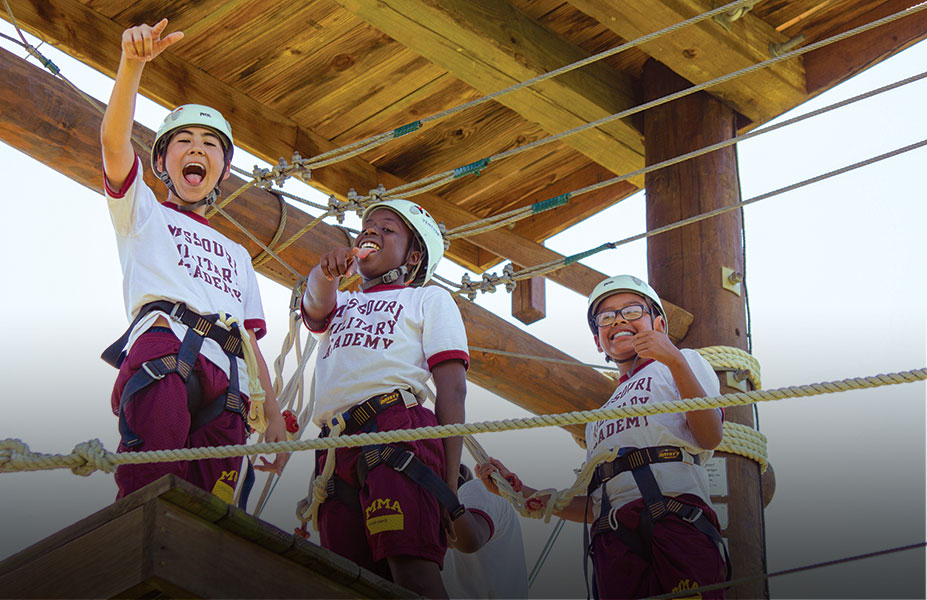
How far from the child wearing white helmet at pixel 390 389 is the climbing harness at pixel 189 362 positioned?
0.92 ft

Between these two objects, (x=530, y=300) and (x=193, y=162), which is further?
(x=530, y=300)

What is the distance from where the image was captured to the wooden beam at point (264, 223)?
386 cm

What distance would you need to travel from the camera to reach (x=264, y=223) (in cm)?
443

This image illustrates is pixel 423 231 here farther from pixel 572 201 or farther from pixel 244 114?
pixel 572 201

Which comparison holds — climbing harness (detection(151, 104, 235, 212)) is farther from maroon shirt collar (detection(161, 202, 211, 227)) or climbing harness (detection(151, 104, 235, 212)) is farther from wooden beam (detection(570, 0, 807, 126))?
wooden beam (detection(570, 0, 807, 126))

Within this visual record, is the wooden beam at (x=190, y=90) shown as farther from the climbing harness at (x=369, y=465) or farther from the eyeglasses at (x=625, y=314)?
the climbing harness at (x=369, y=465)

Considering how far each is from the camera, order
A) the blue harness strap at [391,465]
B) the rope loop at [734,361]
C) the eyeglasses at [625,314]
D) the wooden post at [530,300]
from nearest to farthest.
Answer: the blue harness strap at [391,465] < the eyeglasses at [625,314] < the rope loop at [734,361] < the wooden post at [530,300]

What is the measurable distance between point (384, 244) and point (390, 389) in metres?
0.59

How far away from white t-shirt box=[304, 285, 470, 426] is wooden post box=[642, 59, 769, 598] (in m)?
1.26

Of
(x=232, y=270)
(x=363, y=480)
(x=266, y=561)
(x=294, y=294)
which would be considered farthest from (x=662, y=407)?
(x=294, y=294)

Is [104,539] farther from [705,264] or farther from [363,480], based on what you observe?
[705,264]

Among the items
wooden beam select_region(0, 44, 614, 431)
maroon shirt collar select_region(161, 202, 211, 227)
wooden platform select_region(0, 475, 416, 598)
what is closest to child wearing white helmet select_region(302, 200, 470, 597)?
maroon shirt collar select_region(161, 202, 211, 227)

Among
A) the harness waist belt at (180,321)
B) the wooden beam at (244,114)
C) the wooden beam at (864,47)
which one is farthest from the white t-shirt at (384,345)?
the wooden beam at (864,47)

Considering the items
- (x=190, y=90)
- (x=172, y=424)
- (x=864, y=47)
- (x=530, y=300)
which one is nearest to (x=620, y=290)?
(x=530, y=300)
